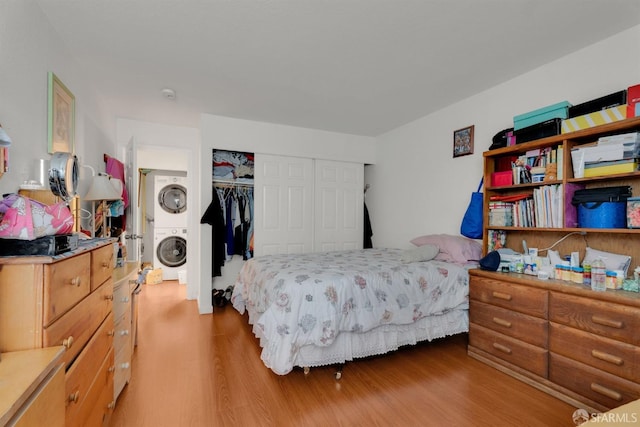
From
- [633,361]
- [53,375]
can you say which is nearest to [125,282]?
[53,375]

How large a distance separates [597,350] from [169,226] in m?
6.06

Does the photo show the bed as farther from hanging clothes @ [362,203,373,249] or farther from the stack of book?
hanging clothes @ [362,203,373,249]

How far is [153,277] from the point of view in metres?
5.19

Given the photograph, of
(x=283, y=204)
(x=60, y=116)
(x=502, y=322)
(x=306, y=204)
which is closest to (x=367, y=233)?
(x=306, y=204)

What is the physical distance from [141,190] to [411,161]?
194 inches

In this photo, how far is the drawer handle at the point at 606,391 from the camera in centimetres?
160

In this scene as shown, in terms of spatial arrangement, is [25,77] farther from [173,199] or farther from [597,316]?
[173,199]

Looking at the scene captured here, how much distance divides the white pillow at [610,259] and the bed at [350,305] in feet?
2.80

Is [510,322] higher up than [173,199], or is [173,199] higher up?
[173,199]

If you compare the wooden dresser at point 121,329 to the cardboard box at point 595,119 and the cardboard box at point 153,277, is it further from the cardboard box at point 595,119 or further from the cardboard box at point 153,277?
the cardboard box at point 153,277

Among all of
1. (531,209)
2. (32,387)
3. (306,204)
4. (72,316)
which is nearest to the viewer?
(32,387)

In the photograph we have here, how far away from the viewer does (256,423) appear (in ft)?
5.48

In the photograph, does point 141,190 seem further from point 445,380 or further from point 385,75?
point 445,380

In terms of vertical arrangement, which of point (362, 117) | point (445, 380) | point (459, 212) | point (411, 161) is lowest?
point (445, 380)
